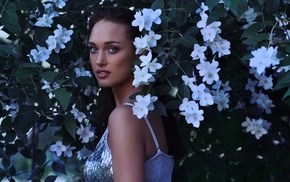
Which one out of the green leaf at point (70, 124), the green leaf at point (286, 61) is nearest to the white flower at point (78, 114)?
the green leaf at point (70, 124)

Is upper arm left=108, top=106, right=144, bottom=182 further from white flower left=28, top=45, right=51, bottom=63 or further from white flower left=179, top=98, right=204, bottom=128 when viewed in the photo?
white flower left=28, top=45, right=51, bottom=63

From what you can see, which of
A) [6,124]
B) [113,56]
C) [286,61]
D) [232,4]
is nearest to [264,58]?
[286,61]

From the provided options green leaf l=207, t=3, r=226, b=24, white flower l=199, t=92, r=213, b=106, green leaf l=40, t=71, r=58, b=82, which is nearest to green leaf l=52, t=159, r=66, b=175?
green leaf l=40, t=71, r=58, b=82

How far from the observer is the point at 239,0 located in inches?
87.0

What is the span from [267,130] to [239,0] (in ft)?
3.44

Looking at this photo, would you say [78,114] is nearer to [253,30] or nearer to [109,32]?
[109,32]

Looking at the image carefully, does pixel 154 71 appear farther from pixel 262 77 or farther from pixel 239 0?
pixel 262 77

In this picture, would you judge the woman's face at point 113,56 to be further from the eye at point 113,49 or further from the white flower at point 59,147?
the white flower at point 59,147

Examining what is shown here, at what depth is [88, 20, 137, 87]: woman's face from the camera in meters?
2.40

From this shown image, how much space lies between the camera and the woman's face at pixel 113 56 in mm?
2404

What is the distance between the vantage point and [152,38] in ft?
7.63

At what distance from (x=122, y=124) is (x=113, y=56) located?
0.81 feet

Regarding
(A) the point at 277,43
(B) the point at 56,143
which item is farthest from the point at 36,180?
(A) the point at 277,43

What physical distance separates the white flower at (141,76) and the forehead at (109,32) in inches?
7.8
